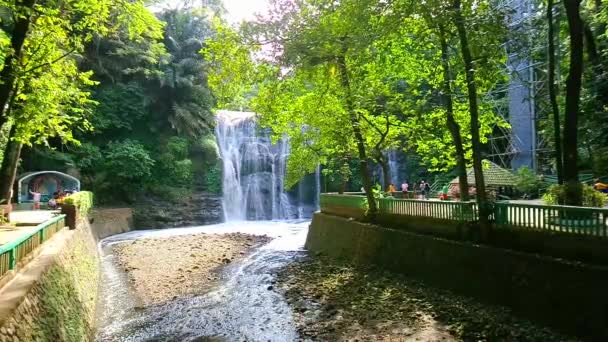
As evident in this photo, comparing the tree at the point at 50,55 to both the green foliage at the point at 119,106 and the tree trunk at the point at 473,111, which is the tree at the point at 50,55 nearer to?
the tree trunk at the point at 473,111

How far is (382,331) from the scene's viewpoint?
845 centimetres

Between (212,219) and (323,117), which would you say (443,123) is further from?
(212,219)

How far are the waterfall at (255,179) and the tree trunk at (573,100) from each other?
2302cm

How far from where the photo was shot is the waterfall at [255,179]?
32156mm

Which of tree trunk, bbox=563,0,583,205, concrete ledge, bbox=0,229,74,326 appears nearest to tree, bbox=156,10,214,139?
concrete ledge, bbox=0,229,74,326

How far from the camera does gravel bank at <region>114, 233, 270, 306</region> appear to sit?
41.2ft

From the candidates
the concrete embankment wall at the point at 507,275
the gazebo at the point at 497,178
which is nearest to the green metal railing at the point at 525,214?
the concrete embankment wall at the point at 507,275

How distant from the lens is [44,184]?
81.3 feet

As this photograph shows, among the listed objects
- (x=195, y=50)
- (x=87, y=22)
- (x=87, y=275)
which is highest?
(x=195, y=50)

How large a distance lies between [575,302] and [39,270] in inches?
347

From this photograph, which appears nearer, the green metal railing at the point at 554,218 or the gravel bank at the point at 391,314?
the green metal railing at the point at 554,218

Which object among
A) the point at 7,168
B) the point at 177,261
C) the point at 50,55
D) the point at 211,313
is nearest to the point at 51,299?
the point at 211,313

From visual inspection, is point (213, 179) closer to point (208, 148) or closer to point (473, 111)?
point (208, 148)

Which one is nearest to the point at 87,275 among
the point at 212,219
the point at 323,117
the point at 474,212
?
the point at 323,117
